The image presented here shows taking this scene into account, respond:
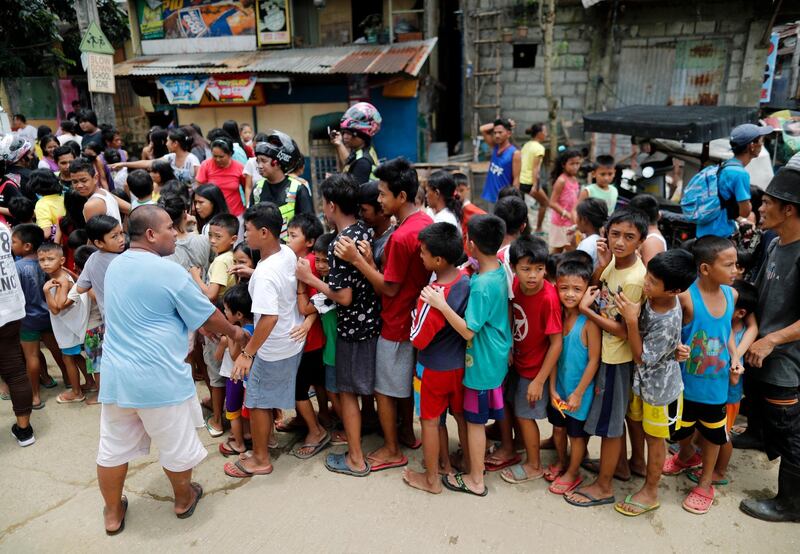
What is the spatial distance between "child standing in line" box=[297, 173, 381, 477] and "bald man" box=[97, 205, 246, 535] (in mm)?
679

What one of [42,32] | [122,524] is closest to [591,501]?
[122,524]

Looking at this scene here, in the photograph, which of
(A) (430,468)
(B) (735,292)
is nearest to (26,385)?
(A) (430,468)

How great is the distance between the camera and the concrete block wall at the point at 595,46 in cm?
1066

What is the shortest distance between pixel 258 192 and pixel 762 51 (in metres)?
11.2

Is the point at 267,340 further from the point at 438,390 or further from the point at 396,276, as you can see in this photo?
the point at 438,390

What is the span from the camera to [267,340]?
10.5 ft

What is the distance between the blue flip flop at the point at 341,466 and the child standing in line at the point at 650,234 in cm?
229

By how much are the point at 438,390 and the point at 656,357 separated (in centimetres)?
118

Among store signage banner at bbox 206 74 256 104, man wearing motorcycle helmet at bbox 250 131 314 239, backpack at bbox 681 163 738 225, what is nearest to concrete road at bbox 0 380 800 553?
backpack at bbox 681 163 738 225

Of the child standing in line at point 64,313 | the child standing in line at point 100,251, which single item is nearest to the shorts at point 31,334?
the child standing in line at point 64,313

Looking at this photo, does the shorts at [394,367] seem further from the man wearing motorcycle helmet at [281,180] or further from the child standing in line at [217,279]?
the man wearing motorcycle helmet at [281,180]

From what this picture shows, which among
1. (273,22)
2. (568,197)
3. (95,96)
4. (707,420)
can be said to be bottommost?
(707,420)

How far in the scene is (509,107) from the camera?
39.7 ft

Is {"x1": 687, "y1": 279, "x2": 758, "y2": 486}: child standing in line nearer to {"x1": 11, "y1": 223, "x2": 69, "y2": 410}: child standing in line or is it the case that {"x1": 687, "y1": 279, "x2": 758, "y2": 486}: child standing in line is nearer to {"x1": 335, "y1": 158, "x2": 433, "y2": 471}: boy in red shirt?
{"x1": 335, "y1": 158, "x2": 433, "y2": 471}: boy in red shirt
